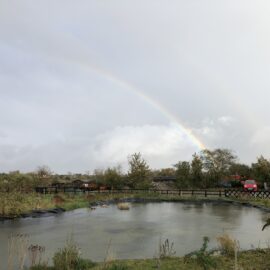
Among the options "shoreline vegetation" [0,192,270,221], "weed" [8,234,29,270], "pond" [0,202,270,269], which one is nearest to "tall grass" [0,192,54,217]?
"shoreline vegetation" [0,192,270,221]

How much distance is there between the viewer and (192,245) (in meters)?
13.9

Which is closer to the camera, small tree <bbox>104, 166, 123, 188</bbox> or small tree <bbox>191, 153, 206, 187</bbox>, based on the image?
small tree <bbox>104, 166, 123, 188</bbox>

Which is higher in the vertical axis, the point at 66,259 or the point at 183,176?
the point at 183,176

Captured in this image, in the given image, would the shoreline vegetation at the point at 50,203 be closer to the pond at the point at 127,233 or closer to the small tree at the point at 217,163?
the pond at the point at 127,233

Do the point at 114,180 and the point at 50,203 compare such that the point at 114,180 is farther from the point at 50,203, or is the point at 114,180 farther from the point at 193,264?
the point at 193,264

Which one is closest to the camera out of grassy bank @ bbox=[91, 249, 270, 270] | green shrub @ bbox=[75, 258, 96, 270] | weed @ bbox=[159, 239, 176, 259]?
grassy bank @ bbox=[91, 249, 270, 270]

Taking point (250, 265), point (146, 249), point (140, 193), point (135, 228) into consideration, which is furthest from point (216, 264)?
point (140, 193)

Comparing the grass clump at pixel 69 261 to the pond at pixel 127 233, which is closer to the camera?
the grass clump at pixel 69 261

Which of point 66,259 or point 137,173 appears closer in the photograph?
point 66,259

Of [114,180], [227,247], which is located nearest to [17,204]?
[227,247]

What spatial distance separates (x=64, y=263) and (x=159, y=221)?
13.6 meters

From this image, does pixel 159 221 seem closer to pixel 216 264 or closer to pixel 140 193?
pixel 216 264

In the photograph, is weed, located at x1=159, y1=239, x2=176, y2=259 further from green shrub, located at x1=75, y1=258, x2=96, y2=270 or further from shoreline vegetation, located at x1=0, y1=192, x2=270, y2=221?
shoreline vegetation, located at x1=0, y1=192, x2=270, y2=221

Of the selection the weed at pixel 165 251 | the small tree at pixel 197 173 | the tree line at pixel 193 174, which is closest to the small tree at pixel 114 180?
the tree line at pixel 193 174
